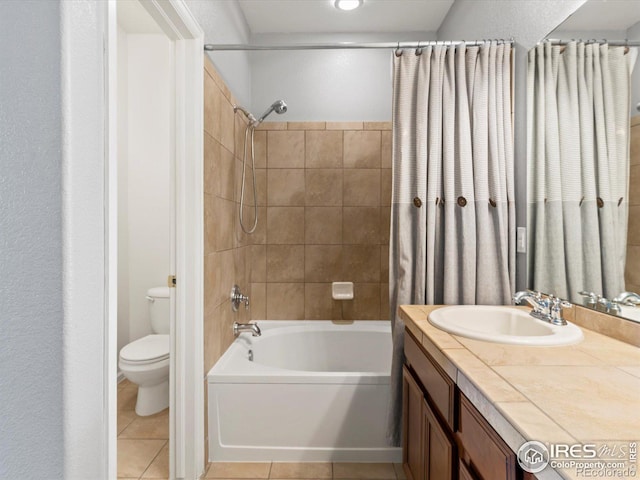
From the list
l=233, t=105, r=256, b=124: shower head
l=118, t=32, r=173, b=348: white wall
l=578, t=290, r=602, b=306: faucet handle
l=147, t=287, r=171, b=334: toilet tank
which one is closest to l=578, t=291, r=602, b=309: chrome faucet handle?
l=578, t=290, r=602, b=306: faucet handle

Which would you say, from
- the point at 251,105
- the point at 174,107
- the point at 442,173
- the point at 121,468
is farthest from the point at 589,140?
the point at 121,468

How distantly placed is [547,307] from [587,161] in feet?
1.84

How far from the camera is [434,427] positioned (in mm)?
1151

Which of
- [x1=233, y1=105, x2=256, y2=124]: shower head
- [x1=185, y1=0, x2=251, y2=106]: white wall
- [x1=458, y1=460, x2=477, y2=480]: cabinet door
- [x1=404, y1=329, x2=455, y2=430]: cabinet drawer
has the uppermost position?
[x1=185, y1=0, x2=251, y2=106]: white wall

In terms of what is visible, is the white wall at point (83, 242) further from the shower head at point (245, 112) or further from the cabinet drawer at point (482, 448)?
the shower head at point (245, 112)

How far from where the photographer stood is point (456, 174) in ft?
5.53

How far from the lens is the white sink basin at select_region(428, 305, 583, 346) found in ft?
3.54

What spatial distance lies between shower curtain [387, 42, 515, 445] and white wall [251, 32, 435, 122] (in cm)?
113

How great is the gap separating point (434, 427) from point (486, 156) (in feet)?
3.94

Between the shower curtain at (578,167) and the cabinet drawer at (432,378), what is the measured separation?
65 cm

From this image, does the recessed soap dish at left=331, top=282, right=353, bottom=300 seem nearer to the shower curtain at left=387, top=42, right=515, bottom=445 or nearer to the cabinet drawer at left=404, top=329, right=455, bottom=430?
the shower curtain at left=387, top=42, right=515, bottom=445

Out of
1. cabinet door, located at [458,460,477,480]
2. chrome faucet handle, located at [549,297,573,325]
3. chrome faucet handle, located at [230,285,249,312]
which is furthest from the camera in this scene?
chrome faucet handle, located at [230,285,249,312]

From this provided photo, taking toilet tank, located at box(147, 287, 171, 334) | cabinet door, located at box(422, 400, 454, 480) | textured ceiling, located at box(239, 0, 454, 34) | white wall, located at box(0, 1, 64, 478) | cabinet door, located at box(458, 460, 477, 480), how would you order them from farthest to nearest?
toilet tank, located at box(147, 287, 171, 334) < textured ceiling, located at box(239, 0, 454, 34) < cabinet door, located at box(422, 400, 454, 480) < cabinet door, located at box(458, 460, 477, 480) < white wall, located at box(0, 1, 64, 478)

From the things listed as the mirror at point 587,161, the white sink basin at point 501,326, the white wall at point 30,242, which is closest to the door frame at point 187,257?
the white wall at point 30,242
